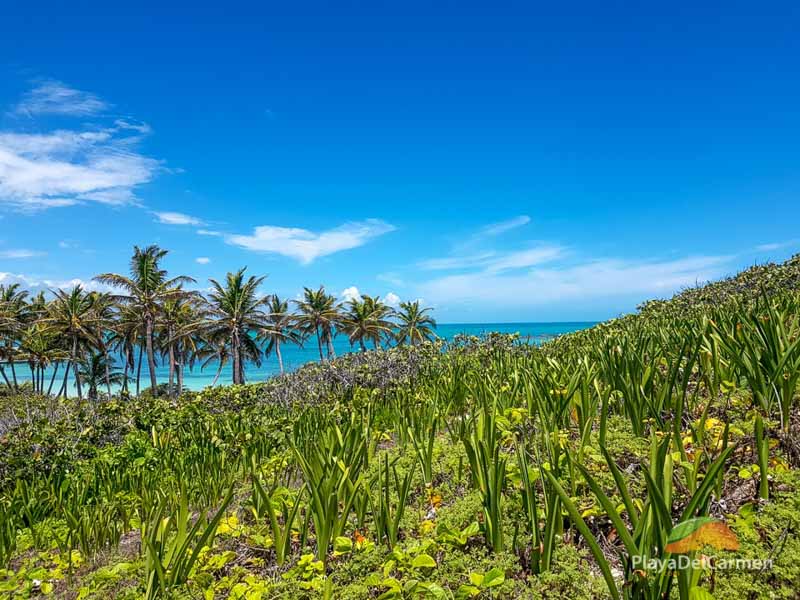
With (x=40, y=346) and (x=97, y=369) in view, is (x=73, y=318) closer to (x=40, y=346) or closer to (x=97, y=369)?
(x=40, y=346)

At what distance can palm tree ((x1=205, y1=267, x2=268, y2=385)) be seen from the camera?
38.1 m

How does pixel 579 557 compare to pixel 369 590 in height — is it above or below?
above

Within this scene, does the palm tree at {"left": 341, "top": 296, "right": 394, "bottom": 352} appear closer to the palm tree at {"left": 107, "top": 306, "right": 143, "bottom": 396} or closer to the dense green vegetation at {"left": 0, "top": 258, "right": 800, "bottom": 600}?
the palm tree at {"left": 107, "top": 306, "right": 143, "bottom": 396}

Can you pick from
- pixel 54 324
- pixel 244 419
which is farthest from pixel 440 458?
pixel 54 324

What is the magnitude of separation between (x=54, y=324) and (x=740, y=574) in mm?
47203

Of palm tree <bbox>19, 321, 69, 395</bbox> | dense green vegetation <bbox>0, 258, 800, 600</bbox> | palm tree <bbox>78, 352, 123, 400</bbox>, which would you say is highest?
palm tree <bbox>19, 321, 69, 395</bbox>

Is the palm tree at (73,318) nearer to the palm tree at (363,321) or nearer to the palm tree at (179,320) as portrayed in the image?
the palm tree at (179,320)

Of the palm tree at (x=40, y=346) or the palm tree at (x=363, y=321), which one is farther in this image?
the palm tree at (x=363, y=321)

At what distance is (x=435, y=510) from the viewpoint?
3.14 meters

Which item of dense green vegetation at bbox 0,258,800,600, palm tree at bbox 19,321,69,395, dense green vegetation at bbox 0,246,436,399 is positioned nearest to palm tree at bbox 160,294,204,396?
dense green vegetation at bbox 0,246,436,399

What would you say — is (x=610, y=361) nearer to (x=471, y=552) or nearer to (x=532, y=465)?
(x=532, y=465)

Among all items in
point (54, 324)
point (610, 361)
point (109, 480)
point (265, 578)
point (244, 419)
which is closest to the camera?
point (265, 578)

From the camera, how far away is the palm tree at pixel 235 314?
38094 mm

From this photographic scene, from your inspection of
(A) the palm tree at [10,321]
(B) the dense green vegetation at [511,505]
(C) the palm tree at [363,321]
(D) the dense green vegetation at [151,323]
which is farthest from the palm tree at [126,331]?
(B) the dense green vegetation at [511,505]
